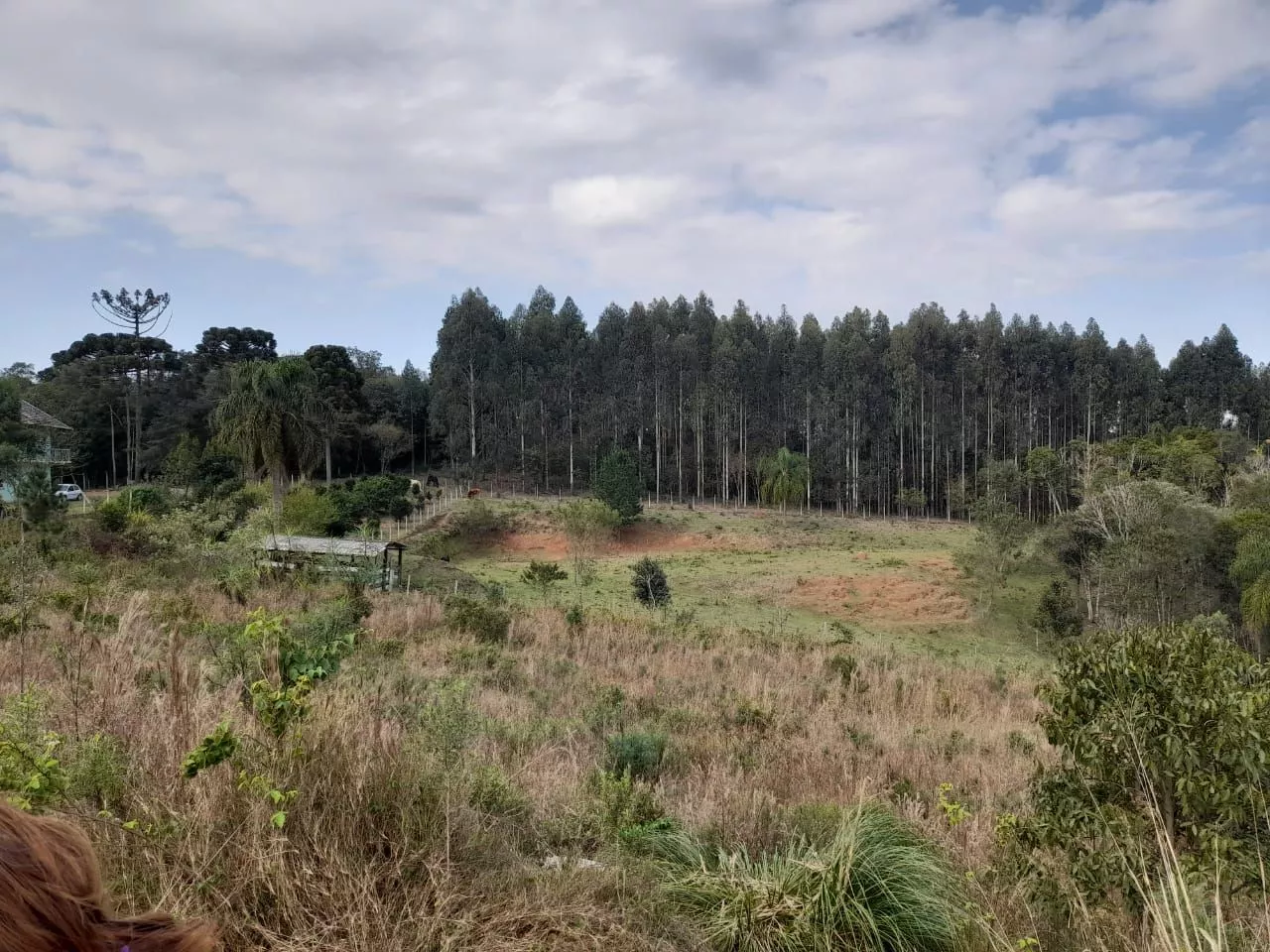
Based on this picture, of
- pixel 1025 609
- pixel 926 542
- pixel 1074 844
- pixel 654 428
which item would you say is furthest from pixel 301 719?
pixel 654 428

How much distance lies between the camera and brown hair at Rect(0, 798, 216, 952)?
3.01 feet

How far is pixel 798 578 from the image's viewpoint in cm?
3009

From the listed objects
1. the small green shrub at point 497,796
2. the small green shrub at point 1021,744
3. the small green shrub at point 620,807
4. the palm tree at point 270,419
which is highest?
the palm tree at point 270,419

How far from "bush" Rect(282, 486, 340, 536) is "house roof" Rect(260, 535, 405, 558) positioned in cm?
614

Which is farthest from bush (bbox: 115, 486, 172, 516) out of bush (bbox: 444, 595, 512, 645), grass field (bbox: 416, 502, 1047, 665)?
bush (bbox: 444, 595, 512, 645)

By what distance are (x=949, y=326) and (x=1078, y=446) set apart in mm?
19351

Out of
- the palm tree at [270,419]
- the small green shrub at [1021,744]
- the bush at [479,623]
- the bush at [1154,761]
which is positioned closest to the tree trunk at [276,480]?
the palm tree at [270,419]

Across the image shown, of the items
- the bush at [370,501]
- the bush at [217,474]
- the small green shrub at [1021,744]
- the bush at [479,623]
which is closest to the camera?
the small green shrub at [1021,744]

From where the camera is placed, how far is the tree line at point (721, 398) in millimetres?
53812

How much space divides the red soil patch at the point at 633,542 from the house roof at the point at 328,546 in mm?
16745

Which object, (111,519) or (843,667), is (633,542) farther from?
(843,667)

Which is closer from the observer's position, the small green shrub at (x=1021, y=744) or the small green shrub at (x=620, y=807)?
the small green shrub at (x=620, y=807)

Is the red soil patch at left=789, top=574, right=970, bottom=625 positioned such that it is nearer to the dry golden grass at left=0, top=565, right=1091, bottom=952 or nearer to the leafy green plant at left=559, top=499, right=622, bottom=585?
the leafy green plant at left=559, top=499, right=622, bottom=585

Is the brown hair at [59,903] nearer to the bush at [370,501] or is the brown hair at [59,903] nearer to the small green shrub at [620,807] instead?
the small green shrub at [620,807]
